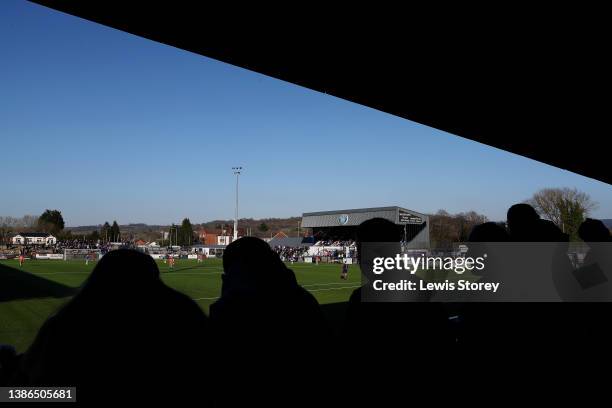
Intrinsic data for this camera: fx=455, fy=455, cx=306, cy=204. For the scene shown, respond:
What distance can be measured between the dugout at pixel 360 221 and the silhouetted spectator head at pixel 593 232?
46837mm

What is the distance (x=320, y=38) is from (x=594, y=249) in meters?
2.91

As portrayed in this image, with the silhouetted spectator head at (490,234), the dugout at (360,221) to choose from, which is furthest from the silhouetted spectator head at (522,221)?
the dugout at (360,221)

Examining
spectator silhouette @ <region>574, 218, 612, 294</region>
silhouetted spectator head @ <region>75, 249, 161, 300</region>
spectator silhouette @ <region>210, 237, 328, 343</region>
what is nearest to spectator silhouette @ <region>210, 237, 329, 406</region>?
spectator silhouette @ <region>210, 237, 328, 343</region>

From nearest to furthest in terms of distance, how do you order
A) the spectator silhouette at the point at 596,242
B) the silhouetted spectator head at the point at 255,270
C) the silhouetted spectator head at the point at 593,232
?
the silhouetted spectator head at the point at 255,270, the spectator silhouette at the point at 596,242, the silhouetted spectator head at the point at 593,232

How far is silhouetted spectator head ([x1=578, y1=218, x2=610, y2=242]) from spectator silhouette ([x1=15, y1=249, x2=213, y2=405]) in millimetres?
3526

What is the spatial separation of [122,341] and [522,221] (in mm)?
2726

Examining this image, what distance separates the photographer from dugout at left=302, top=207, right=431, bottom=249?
57.5 meters

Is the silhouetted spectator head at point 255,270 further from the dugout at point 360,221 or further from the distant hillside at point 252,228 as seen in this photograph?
the distant hillside at point 252,228

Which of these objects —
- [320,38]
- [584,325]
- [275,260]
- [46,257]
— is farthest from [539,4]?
[46,257]

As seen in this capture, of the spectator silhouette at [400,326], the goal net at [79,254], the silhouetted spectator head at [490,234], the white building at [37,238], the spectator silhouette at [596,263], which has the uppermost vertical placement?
the silhouetted spectator head at [490,234]

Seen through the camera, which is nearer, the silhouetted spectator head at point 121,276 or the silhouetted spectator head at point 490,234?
the silhouetted spectator head at point 121,276

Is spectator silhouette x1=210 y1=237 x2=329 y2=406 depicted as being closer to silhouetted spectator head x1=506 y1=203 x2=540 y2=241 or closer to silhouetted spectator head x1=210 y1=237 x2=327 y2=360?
silhouetted spectator head x1=210 y1=237 x2=327 y2=360

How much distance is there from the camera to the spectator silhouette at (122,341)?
149 cm

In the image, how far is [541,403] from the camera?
281 cm
